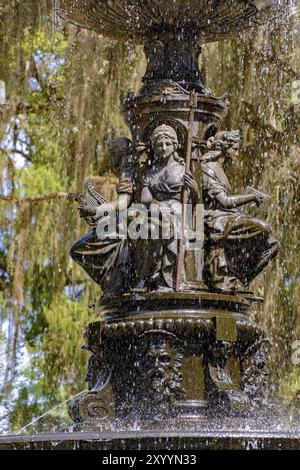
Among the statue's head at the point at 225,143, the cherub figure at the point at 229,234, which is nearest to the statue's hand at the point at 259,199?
the cherub figure at the point at 229,234

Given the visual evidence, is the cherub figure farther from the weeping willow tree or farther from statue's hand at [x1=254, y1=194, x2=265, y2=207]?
the weeping willow tree

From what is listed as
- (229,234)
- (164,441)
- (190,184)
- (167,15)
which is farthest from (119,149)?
(164,441)

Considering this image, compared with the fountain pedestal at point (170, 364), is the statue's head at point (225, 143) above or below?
above

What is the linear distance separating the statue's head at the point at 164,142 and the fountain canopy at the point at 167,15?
0.88 meters

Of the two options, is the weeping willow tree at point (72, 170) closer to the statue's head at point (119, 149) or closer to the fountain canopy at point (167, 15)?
the fountain canopy at point (167, 15)

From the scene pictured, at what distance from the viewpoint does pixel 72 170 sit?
17.7 meters

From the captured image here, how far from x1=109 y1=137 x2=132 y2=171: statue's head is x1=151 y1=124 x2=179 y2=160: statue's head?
333 millimetres

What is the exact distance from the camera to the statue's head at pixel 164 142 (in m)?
10.0

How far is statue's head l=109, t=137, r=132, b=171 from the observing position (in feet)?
34.1

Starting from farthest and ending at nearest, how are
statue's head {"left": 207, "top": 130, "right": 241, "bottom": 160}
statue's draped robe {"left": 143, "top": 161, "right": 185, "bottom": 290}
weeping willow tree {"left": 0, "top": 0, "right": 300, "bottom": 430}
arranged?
weeping willow tree {"left": 0, "top": 0, "right": 300, "bottom": 430} → statue's head {"left": 207, "top": 130, "right": 241, "bottom": 160} → statue's draped robe {"left": 143, "top": 161, "right": 185, "bottom": 290}

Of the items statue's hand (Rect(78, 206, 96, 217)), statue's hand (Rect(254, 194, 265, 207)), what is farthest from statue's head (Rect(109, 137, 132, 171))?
statue's hand (Rect(254, 194, 265, 207))

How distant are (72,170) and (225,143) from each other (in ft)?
25.1
